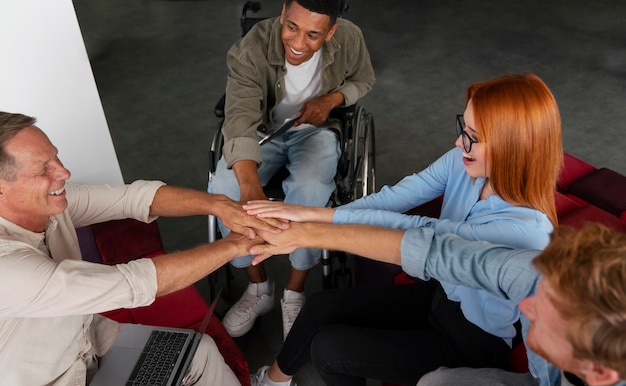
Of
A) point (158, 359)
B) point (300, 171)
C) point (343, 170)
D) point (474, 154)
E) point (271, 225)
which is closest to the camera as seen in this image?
point (474, 154)

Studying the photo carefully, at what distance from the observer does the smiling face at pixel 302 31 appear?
2221 millimetres

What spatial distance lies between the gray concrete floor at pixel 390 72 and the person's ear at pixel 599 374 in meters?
1.35

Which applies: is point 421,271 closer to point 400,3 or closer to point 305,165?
→ point 305,165

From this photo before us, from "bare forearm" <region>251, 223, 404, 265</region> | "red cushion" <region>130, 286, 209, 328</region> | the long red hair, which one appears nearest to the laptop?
"red cushion" <region>130, 286, 209, 328</region>

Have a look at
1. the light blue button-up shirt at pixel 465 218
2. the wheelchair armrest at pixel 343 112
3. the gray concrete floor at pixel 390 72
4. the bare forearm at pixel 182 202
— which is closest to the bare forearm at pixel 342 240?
the light blue button-up shirt at pixel 465 218

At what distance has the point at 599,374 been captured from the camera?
1.02m

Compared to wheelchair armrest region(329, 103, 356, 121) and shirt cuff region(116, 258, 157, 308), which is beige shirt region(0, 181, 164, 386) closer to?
shirt cuff region(116, 258, 157, 308)

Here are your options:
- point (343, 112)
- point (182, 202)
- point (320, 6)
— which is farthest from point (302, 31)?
point (182, 202)

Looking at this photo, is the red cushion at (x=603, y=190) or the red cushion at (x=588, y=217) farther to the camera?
the red cushion at (x=603, y=190)

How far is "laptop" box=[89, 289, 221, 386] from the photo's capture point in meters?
1.69

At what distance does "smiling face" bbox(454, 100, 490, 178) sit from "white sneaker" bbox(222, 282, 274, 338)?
109 cm

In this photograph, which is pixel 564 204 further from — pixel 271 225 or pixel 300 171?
pixel 271 225

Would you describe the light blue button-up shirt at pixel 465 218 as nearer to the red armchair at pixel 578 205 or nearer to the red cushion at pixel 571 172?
the red armchair at pixel 578 205

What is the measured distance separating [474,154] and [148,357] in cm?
109
